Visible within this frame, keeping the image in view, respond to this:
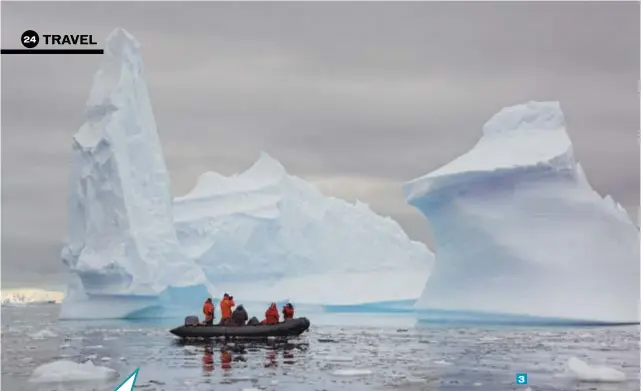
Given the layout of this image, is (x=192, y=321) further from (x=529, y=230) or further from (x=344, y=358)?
(x=529, y=230)

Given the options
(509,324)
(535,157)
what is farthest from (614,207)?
(509,324)

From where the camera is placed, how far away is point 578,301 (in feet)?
73.0

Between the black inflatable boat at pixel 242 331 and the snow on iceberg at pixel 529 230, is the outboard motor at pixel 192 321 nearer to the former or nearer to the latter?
the black inflatable boat at pixel 242 331

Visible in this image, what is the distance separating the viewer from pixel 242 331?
1970 centimetres

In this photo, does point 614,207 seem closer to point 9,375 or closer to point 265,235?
point 265,235

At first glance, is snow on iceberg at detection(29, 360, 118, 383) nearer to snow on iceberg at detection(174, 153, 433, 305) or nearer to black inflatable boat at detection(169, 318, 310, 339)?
black inflatable boat at detection(169, 318, 310, 339)

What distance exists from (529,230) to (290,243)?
9877mm

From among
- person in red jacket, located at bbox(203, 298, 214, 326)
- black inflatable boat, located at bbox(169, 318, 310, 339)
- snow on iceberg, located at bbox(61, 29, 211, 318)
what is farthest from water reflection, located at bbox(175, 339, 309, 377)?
snow on iceberg, located at bbox(61, 29, 211, 318)

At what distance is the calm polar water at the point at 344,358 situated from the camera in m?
13.7

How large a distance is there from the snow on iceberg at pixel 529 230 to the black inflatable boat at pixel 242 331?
5205 mm

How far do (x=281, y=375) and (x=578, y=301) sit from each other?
992cm

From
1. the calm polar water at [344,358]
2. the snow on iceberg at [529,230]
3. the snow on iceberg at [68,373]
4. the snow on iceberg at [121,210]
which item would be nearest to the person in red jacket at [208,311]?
the calm polar water at [344,358]

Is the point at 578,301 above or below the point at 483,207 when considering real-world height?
below

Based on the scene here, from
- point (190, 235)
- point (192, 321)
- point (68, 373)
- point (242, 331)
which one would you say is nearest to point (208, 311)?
point (192, 321)
